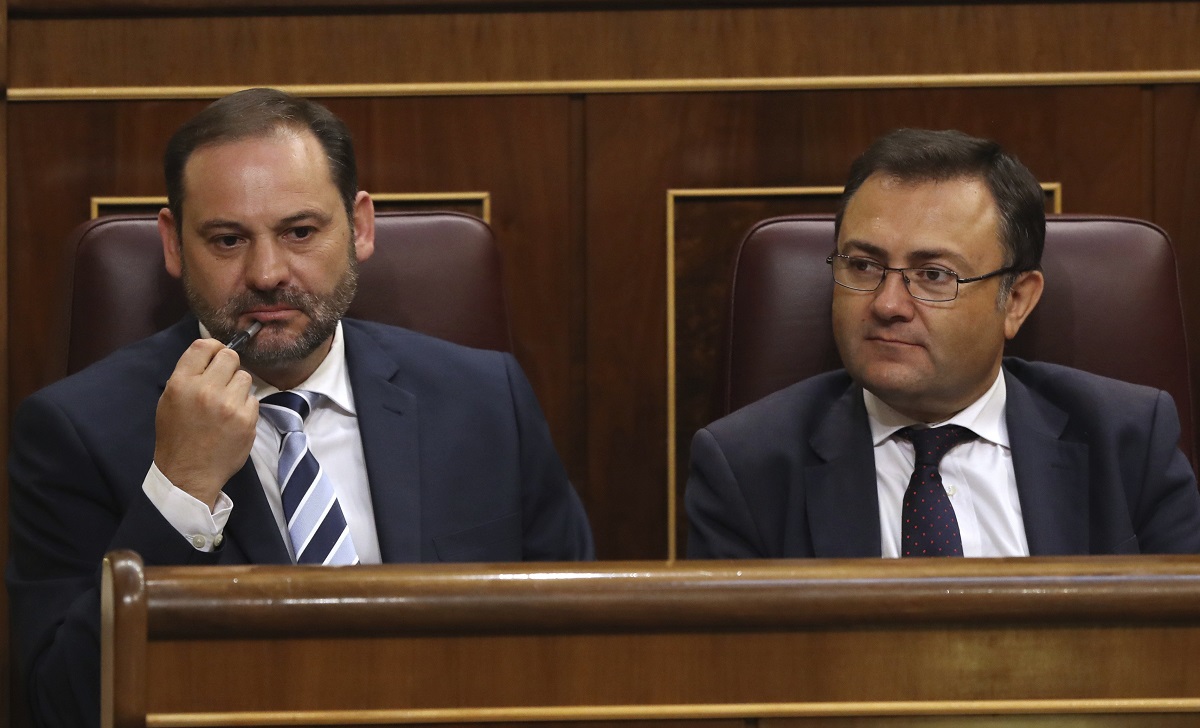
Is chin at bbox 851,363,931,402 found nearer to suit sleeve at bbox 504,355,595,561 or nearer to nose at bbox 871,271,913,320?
nose at bbox 871,271,913,320

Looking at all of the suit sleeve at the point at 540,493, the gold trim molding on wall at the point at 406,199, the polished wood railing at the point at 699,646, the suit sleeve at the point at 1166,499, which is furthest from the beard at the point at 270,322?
the suit sleeve at the point at 1166,499

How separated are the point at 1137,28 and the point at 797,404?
0.71 metres

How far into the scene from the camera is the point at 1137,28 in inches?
66.9

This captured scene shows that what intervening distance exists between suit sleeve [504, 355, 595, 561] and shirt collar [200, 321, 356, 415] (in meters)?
0.17

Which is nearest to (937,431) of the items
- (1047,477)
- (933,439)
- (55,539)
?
(933,439)

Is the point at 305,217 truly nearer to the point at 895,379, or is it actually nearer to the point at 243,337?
the point at 243,337

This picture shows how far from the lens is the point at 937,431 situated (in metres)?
1.39

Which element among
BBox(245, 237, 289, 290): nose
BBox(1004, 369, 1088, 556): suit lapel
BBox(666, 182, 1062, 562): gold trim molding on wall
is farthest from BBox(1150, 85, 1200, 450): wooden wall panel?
BBox(245, 237, 289, 290): nose

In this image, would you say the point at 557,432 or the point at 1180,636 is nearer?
the point at 1180,636

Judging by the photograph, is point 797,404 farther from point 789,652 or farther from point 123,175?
point 123,175

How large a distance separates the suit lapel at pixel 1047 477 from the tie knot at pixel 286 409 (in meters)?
0.71

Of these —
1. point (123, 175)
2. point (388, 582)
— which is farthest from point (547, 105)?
point (388, 582)

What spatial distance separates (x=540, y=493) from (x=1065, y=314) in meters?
0.60

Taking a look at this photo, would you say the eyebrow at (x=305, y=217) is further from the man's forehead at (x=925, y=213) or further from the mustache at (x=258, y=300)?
the man's forehead at (x=925, y=213)
